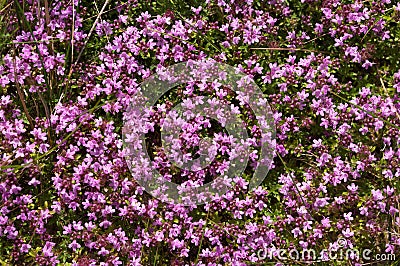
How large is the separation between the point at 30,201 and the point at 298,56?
271 cm

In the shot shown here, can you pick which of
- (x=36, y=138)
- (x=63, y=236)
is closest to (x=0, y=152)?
(x=36, y=138)

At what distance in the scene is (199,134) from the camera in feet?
16.5

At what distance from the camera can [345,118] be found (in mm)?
5078

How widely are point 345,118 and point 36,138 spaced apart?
8.86ft

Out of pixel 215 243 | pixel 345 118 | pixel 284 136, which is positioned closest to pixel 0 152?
pixel 215 243

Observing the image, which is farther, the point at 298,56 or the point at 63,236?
the point at 298,56

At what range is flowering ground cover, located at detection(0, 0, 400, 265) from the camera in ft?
16.1

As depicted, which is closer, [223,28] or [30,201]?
[30,201]

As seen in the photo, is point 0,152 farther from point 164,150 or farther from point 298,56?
point 298,56

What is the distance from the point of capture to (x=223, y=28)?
520 centimetres

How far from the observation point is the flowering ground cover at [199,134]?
16.1 ft

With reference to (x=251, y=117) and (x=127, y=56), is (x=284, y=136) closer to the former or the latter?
(x=251, y=117)

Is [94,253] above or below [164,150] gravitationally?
below

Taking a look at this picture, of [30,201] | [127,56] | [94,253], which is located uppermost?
[127,56]
